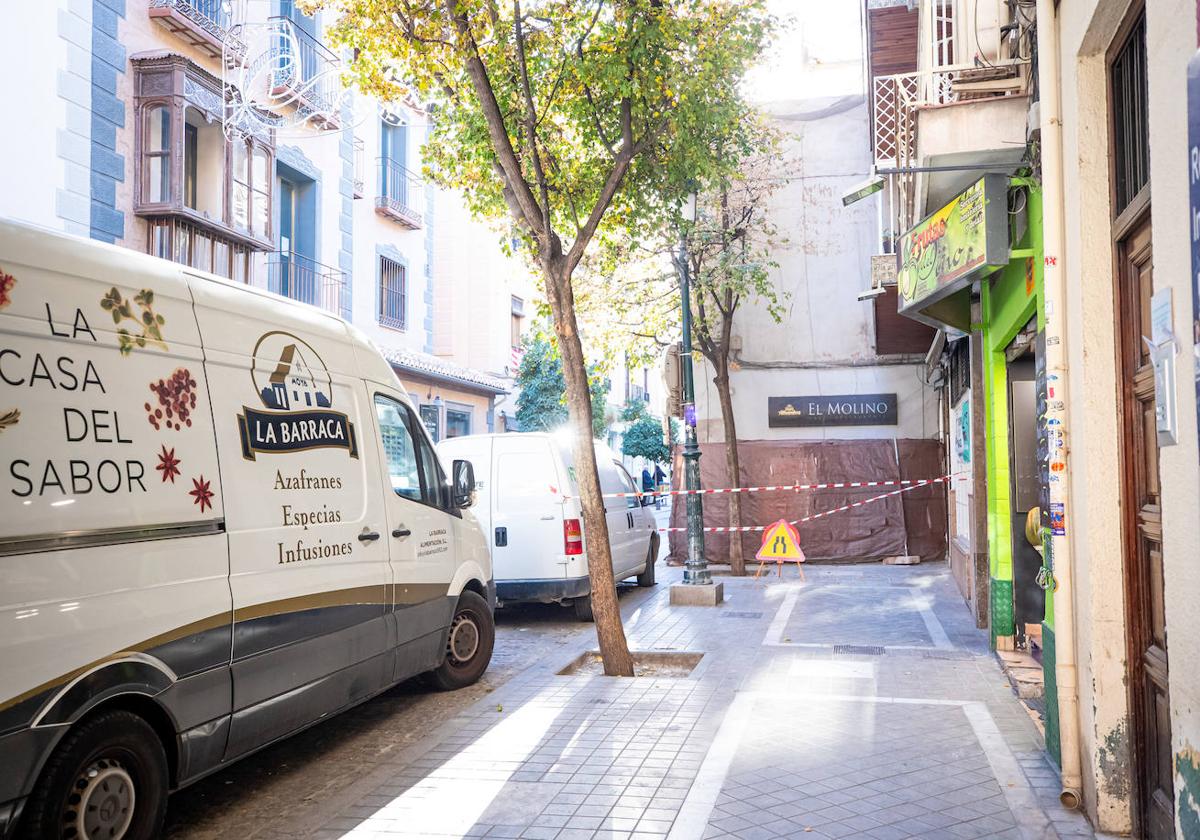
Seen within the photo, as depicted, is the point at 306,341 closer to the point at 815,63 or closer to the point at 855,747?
the point at 855,747

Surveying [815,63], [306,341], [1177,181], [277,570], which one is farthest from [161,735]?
[815,63]

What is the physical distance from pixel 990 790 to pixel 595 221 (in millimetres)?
5134

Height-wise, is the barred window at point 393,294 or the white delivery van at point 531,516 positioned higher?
the barred window at point 393,294

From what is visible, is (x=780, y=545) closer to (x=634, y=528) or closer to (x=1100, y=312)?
(x=634, y=528)

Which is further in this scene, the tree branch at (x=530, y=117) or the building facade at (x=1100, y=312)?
the tree branch at (x=530, y=117)

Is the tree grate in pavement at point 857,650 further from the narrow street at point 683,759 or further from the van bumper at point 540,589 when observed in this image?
the van bumper at point 540,589

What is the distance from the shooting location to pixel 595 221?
328 inches

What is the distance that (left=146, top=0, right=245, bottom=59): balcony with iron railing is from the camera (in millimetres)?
13812

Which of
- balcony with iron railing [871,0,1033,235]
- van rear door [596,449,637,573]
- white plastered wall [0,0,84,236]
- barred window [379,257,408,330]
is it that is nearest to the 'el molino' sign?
van rear door [596,449,637,573]

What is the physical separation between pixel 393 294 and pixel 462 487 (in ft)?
52.0

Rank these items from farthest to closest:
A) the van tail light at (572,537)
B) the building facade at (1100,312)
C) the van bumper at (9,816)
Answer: the van tail light at (572,537), the van bumper at (9,816), the building facade at (1100,312)

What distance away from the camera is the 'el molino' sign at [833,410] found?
1858 centimetres

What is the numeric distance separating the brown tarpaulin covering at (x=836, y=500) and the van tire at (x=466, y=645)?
973 centimetres

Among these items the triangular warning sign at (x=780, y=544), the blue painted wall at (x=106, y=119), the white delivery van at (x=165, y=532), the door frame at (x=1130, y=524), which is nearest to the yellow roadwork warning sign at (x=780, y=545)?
the triangular warning sign at (x=780, y=544)
